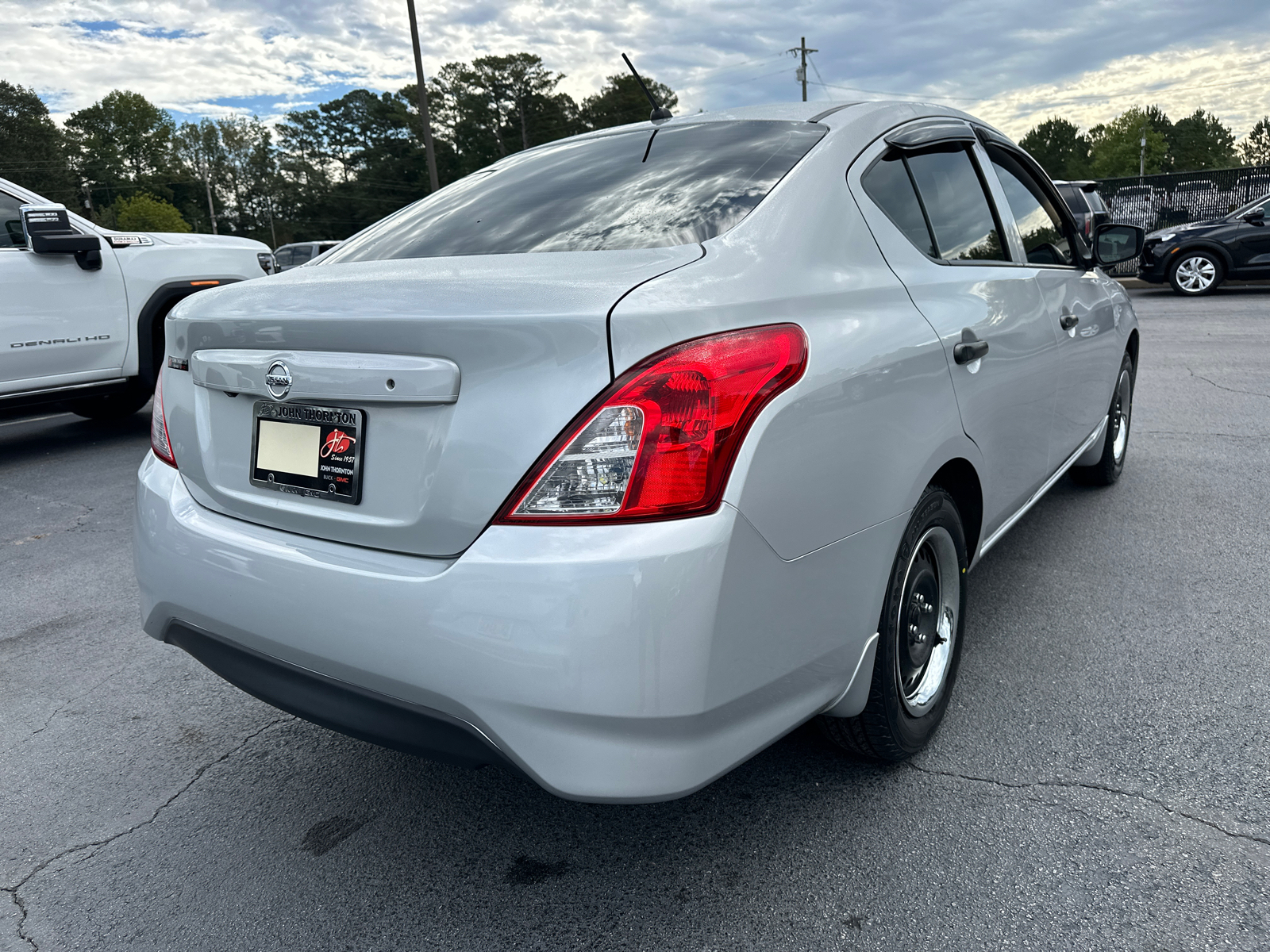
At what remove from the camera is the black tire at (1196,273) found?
49.3ft

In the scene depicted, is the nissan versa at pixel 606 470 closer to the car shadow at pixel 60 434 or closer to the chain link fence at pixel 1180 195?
the car shadow at pixel 60 434

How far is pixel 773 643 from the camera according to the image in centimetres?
168

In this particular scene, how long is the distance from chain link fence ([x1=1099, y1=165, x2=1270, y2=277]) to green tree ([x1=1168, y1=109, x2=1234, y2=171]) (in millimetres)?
116583

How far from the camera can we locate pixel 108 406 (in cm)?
774

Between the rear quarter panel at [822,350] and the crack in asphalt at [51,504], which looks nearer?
the rear quarter panel at [822,350]

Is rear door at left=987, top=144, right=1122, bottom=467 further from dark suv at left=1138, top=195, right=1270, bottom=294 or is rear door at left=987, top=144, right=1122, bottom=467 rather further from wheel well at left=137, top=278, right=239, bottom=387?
dark suv at left=1138, top=195, right=1270, bottom=294

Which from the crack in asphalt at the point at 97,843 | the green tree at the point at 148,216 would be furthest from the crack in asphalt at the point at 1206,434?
the green tree at the point at 148,216

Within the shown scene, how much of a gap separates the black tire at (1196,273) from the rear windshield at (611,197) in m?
15.6

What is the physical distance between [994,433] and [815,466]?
1.10m

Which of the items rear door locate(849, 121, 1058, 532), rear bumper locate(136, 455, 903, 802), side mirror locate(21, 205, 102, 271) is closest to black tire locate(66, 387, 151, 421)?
side mirror locate(21, 205, 102, 271)

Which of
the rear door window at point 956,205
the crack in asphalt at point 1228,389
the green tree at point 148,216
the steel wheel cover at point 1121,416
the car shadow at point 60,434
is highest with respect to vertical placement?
the green tree at point 148,216

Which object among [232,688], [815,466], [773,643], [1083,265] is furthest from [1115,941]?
[1083,265]

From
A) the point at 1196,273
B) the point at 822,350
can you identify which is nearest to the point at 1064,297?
the point at 822,350

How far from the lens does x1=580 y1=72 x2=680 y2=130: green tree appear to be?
74.2 metres
